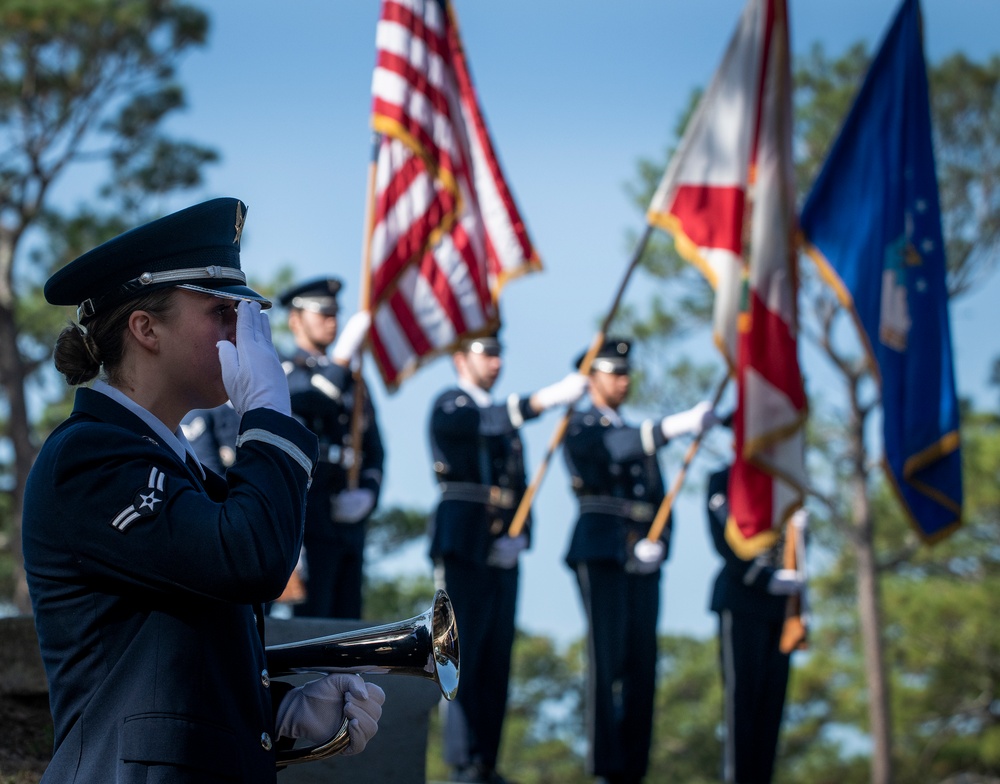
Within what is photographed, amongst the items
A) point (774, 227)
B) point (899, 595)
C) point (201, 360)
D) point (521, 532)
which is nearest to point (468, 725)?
point (521, 532)

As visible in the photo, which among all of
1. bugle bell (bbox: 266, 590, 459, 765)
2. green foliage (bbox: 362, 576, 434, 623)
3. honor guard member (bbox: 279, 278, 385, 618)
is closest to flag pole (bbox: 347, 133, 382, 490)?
honor guard member (bbox: 279, 278, 385, 618)

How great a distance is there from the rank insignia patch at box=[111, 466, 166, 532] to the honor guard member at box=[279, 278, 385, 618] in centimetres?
433

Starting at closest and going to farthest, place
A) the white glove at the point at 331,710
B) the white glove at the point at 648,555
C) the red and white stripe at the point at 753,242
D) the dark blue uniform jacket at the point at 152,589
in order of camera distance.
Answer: the dark blue uniform jacket at the point at 152,589 < the white glove at the point at 331,710 < the red and white stripe at the point at 753,242 < the white glove at the point at 648,555

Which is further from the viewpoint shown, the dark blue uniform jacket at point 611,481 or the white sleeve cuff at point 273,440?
the dark blue uniform jacket at point 611,481

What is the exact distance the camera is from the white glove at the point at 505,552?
6988 millimetres

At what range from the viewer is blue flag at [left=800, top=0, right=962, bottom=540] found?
722cm

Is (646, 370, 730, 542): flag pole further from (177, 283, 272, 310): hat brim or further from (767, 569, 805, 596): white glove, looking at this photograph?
(177, 283, 272, 310): hat brim

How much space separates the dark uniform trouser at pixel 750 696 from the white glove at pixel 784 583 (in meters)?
0.19

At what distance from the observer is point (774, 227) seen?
22.7ft

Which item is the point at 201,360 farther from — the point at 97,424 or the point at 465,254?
the point at 465,254

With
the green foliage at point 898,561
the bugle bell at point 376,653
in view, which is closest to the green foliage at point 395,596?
the green foliage at point 898,561

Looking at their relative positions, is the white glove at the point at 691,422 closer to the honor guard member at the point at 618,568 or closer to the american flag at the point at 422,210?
the honor guard member at the point at 618,568

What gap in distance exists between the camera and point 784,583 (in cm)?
765

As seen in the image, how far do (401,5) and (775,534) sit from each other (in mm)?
3242
